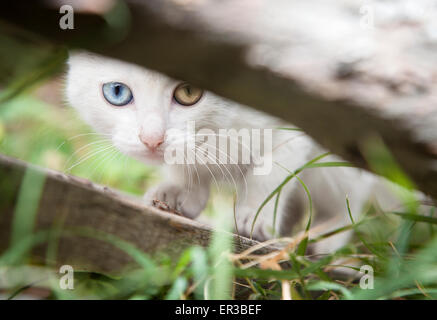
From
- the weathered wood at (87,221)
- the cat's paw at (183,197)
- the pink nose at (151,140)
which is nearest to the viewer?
the weathered wood at (87,221)

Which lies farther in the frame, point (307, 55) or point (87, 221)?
point (87, 221)

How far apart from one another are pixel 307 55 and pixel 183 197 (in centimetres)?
57

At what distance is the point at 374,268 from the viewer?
0.58 m

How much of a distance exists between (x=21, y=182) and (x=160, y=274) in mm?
225

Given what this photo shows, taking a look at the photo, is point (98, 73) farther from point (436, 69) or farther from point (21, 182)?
point (436, 69)

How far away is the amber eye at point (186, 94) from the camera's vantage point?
0.72m

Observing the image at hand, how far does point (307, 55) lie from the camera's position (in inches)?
16.6

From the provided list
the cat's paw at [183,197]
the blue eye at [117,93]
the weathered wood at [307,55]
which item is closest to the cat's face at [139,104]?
the blue eye at [117,93]

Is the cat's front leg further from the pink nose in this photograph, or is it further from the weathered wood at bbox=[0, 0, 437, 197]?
the weathered wood at bbox=[0, 0, 437, 197]

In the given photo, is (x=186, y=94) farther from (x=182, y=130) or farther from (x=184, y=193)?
(x=184, y=193)

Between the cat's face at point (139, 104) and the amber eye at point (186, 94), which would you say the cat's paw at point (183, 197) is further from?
the amber eye at point (186, 94)

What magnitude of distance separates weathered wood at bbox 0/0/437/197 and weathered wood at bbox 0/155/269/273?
224mm

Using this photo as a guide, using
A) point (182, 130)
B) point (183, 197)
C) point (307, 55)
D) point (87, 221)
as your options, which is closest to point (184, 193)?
point (183, 197)
